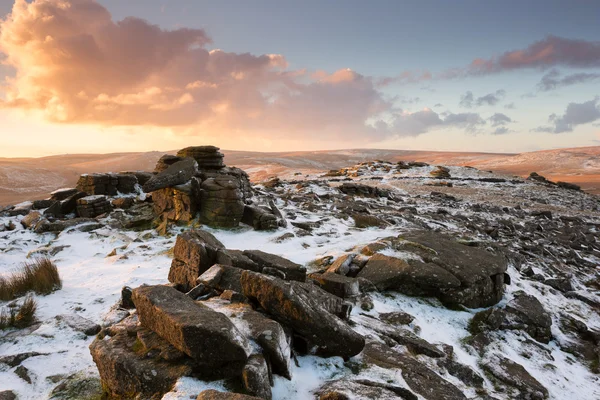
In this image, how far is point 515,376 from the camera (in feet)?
18.6

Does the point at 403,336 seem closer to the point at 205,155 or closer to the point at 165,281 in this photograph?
the point at 165,281

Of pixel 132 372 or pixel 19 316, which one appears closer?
pixel 132 372

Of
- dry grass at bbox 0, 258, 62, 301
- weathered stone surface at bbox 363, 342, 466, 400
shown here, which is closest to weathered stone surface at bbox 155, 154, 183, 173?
dry grass at bbox 0, 258, 62, 301

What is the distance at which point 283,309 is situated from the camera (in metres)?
4.62

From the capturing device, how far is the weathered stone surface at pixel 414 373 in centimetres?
436

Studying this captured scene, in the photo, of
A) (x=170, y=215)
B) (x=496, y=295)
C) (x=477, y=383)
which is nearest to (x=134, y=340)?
(x=477, y=383)

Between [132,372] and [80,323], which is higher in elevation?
[132,372]

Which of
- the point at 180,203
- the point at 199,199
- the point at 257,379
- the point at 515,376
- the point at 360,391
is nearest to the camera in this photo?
the point at 257,379

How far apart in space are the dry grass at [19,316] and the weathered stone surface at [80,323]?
1.55 feet

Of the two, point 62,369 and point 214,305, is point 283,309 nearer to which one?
point 214,305

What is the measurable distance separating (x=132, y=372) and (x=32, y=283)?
5.68 m

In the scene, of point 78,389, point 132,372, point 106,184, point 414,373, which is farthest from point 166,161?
point 414,373

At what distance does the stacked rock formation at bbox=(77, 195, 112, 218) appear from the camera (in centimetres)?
1512

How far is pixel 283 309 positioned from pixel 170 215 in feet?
35.8
